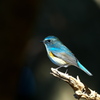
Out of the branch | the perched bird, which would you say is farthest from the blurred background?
the branch

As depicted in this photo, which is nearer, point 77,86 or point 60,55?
point 77,86

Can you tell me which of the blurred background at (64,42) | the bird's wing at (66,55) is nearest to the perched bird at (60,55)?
the bird's wing at (66,55)

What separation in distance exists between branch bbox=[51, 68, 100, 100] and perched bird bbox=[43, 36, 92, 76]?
0.50 ft

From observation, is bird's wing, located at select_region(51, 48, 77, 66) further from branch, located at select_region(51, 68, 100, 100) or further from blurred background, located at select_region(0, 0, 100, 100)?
blurred background, located at select_region(0, 0, 100, 100)

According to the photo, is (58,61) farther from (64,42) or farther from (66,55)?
(64,42)

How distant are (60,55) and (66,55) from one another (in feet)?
0.27

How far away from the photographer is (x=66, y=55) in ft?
10.4

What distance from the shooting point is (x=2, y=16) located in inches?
167

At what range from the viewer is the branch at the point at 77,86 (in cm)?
296

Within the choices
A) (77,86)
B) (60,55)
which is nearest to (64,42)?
(60,55)

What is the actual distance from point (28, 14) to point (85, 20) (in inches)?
106

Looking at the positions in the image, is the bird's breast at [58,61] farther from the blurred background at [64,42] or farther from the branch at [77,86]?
the blurred background at [64,42]

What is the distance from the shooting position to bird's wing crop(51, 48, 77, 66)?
308 centimetres

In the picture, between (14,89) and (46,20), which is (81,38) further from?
(14,89)
